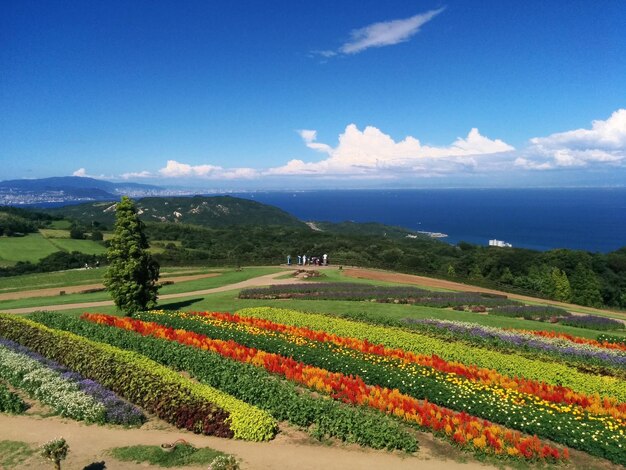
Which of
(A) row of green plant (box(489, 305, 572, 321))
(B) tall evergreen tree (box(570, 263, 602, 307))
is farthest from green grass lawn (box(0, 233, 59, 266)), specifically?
(B) tall evergreen tree (box(570, 263, 602, 307))

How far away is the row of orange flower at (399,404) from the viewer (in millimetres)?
9672

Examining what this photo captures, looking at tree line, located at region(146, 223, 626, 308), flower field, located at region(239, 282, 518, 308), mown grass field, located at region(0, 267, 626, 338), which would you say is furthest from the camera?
tree line, located at region(146, 223, 626, 308)

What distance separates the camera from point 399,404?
38.2 feet

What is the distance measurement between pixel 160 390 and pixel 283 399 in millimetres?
3480

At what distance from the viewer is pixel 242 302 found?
29234 mm

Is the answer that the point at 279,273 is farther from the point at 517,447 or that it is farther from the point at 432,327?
the point at 517,447

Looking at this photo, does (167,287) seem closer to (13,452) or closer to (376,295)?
(376,295)

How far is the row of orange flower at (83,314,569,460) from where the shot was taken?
967 cm

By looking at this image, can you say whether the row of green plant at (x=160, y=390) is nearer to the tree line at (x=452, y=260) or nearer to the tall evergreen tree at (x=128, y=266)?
the tall evergreen tree at (x=128, y=266)

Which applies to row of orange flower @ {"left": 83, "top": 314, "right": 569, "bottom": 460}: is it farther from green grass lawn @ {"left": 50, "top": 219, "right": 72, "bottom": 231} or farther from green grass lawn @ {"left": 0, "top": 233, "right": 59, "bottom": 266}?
green grass lawn @ {"left": 50, "top": 219, "right": 72, "bottom": 231}

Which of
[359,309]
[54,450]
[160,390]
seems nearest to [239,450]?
[160,390]

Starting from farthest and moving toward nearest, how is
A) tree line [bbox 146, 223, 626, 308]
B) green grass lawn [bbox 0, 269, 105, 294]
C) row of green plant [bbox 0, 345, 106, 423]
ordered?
1. tree line [bbox 146, 223, 626, 308]
2. green grass lawn [bbox 0, 269, 105, 294]
3. row of green plant [bbox 0, 345, 106, 423]

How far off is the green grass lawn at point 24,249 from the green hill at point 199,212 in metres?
74.3

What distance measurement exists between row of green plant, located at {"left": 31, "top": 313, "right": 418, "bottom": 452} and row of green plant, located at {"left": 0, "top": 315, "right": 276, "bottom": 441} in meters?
0.79
